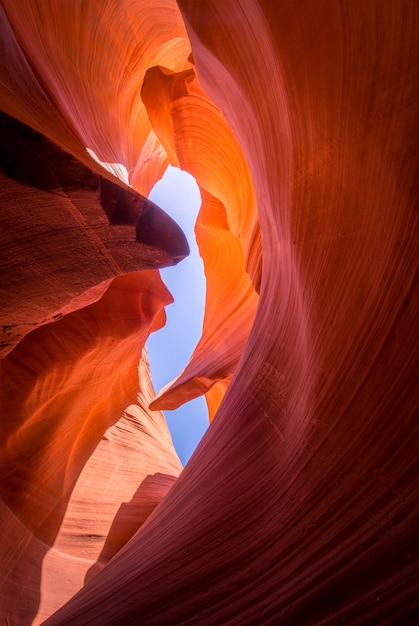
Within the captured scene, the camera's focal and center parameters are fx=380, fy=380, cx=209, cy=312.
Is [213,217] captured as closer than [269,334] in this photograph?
No

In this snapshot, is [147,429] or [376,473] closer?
[376,473]

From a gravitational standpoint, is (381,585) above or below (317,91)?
below

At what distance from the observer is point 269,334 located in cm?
216

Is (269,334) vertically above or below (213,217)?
below

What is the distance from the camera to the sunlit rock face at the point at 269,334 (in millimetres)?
981

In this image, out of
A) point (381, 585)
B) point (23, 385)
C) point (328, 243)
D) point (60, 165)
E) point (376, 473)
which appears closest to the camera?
point (381, 585)

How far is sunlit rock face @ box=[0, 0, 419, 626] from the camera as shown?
981 mm

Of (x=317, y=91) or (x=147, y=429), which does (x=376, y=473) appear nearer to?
(x=317, y=91)

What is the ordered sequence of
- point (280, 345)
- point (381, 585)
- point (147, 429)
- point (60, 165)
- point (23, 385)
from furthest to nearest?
point (147, 429)
point (23, 385)
point (280, 345)
point (60, 165)
point (381, 585)

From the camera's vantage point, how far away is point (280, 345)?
1937mm

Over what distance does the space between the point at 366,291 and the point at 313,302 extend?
0.36 meters

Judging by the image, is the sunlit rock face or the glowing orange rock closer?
the sunlit rock face

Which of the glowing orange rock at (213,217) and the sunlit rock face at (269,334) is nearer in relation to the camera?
the sunlit rock face at (269,334)

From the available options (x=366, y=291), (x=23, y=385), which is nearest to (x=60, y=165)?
(x=366, y=291)
